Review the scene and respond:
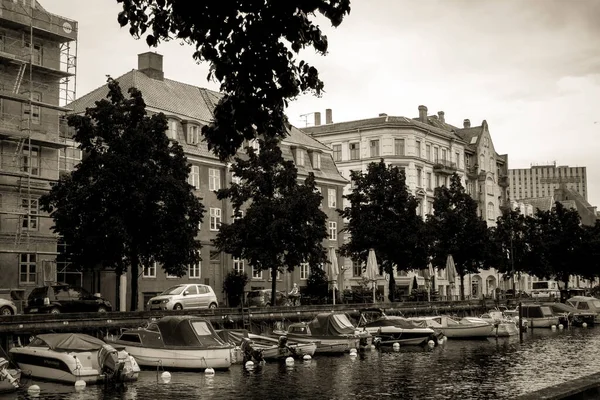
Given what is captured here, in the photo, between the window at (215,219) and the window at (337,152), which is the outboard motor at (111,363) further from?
the window at (337,152)

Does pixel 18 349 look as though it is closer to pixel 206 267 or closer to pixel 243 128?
pixel 243 128

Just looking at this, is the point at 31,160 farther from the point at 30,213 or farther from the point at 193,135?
the point at 193,135

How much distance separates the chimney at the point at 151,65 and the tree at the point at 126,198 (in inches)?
823

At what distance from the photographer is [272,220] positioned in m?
49.2

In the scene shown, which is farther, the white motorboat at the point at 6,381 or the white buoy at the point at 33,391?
the white motorboat at the point at 6,381

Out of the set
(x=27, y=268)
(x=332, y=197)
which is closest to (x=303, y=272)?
(x=332, y=197)

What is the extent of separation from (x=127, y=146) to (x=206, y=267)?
20603mm

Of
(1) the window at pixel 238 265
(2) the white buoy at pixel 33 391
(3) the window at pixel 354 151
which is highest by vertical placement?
(3) the window at pixel 354 151

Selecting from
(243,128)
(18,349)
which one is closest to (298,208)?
(18,349)

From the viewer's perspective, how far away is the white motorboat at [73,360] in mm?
27516

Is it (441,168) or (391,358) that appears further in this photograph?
(441,168)

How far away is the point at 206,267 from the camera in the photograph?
60.4 meters

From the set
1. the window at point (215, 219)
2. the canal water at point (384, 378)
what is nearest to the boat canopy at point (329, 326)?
the canal water at point (384, 378)

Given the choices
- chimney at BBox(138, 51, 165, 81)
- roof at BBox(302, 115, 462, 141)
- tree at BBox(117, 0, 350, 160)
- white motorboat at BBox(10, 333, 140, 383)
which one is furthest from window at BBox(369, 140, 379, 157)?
tree at BBox(117, 0, 350, 160)
